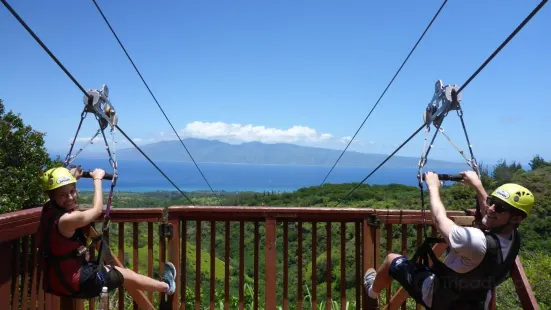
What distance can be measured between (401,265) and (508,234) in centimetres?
77

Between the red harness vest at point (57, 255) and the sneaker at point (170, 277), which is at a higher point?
the red harness vest at point (57, 255)

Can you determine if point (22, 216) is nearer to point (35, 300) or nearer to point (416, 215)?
point (35, 300)

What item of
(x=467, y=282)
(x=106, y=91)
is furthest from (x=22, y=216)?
(x=467, y=282)

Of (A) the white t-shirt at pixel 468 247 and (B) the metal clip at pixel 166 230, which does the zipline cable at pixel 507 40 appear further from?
(B) the metal clip at pixel 166 230

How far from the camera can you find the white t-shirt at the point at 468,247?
2.57m

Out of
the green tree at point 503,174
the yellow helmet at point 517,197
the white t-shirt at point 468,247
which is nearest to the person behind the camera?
the white t-shirt at point 468,247

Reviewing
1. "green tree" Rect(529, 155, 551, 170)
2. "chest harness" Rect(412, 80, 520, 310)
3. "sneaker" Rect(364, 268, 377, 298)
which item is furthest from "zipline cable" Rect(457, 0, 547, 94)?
"green tree" Rect(529, 155, 551, 170)

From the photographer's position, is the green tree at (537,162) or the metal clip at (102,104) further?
the green tree at (537,162)

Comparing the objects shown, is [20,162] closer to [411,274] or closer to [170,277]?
[170,277]

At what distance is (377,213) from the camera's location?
3748mm

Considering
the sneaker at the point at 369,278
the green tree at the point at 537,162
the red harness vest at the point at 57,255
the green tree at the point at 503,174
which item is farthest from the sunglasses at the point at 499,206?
the green tree at the point at 537,162

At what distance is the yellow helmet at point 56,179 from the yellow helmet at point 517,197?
2766 mm

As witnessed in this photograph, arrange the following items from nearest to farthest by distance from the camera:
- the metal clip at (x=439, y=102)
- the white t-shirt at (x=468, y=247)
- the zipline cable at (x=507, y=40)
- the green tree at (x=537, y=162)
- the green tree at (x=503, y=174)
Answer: the white t-shirt at (x=468, y=247) < the zipline cable at (x=507, y=40) < the metal clip at (x=439, y=102) < the green tree at (x=503, y=174) < the green tree at (x=537, y=162)

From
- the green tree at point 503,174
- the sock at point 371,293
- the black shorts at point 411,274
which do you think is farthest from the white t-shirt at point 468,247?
the green tree at point 503,174
